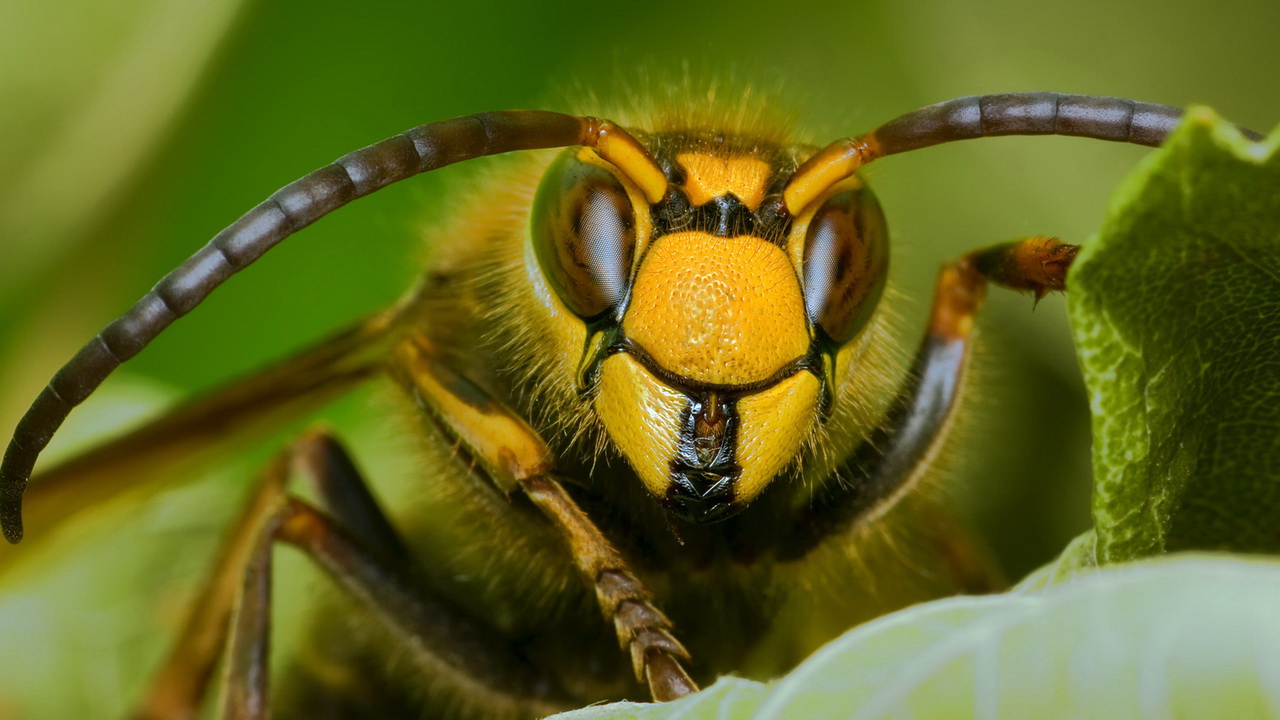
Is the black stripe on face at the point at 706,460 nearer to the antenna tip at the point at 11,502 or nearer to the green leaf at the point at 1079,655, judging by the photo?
the green leaf at the point at 1079,655

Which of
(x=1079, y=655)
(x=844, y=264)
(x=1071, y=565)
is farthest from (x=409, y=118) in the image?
(x=1079, y=655)

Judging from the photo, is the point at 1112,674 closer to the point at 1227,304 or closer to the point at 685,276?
the point at 1227,304

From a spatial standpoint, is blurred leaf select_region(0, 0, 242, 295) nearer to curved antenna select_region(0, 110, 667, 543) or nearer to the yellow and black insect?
the yellow and black insect

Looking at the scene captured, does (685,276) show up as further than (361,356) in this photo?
No

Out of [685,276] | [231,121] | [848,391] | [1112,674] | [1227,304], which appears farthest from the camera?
[231,121]

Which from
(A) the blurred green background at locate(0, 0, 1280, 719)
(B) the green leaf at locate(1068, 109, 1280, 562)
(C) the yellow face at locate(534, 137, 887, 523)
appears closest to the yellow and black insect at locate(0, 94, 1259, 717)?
(C) the yellow face at locate(534, 137, 887, 523)

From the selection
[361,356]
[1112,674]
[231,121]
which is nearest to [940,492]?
[361,356]
